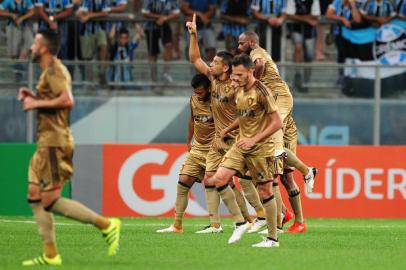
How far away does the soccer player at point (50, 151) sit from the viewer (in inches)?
440

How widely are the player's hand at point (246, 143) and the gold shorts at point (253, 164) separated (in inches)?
6.3

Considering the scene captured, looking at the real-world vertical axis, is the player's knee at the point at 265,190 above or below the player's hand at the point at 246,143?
below

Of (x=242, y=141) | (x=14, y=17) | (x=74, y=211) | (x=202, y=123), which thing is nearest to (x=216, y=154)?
(x=202, y=123)

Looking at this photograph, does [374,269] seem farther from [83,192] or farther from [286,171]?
[83,192]

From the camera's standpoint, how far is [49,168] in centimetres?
1118

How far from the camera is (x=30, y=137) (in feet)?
69.1

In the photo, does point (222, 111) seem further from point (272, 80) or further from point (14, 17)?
point (14, 17)

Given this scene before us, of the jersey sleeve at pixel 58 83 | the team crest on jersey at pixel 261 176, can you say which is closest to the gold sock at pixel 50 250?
the jersey sleeve at pixel 58 83

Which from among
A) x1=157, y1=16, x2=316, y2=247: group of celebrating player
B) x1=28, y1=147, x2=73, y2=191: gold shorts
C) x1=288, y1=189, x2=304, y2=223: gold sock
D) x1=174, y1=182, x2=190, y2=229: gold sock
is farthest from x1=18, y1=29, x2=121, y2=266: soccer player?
x1=288, y1=189, x2=304, y2=223: gold sock

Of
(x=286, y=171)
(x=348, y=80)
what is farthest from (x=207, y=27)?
(x=286, y=171)

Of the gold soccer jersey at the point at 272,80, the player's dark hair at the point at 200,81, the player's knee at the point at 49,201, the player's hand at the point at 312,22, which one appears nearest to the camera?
the player's knee at the point at 49,201

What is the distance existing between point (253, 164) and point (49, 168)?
2873 mm

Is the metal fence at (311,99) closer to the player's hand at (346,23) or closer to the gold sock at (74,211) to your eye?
the player's hand at (346,23)

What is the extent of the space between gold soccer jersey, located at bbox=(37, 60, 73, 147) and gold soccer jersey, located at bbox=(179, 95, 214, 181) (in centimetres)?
471
